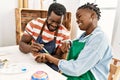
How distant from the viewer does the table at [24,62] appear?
1.07 metres

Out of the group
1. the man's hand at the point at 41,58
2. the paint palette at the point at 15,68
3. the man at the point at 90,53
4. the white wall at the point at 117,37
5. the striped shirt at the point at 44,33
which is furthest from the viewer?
the white wall at the point at 117,37

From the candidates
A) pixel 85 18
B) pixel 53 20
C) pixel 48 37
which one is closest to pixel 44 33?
pixel 48 37

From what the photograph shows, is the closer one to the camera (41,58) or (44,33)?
(41,58)

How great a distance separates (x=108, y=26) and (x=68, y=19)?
57 cm

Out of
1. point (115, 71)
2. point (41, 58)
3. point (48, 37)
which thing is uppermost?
point (48, 37)

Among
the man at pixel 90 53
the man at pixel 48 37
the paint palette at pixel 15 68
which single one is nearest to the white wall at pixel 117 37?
the man at pixel 48 37

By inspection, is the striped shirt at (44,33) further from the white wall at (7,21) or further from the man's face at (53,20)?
the white wall at (7,21)

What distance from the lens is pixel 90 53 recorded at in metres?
0.98

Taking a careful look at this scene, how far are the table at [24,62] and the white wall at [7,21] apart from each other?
1.67 ft

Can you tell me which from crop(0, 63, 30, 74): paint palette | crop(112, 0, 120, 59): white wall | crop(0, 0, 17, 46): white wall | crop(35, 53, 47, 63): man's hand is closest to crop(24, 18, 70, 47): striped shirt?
crop(35, 53, 47, 63): man's hand

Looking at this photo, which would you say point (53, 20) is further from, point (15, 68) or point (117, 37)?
point (117, 37)

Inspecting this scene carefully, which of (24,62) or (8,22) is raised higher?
(8,22)

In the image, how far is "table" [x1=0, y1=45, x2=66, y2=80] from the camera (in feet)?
3.51

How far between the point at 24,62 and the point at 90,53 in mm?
592
